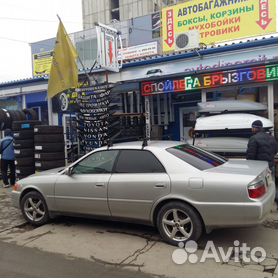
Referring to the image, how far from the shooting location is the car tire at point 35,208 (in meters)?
6.65

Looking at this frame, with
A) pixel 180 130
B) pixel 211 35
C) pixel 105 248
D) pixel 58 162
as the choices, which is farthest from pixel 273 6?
pixel 105 248

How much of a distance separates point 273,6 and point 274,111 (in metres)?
12.1

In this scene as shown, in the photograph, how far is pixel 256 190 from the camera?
487cm

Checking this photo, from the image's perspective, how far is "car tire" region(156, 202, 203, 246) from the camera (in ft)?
16.8

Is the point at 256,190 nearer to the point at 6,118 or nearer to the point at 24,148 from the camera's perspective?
the point at 24,148

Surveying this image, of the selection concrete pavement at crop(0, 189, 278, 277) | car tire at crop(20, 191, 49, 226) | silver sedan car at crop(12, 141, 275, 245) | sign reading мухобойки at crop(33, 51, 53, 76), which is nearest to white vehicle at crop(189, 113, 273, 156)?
concrete pavement at crop(0, 189, 278, 277)

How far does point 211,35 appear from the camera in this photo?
20703 millimetres

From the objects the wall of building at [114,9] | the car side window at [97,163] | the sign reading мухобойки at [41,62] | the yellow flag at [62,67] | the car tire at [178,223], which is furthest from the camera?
the wall of building at [114,9]

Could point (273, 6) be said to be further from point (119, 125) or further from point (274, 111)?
point (119, 125)

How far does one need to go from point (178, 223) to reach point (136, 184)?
845mm

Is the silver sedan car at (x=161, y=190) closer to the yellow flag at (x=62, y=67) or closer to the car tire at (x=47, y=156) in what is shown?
the car tire at (x=47, y=156)

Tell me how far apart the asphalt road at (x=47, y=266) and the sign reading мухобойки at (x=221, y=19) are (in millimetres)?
17233

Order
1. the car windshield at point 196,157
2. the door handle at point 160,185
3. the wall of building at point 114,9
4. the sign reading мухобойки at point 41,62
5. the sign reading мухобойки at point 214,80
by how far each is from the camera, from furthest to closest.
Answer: the wall of building at point 114,9 → the sign reading мухобойки at point 41,62 → the sign reading мухобойки at point 214,80 → the car windshield at point 196,157 → the door handle at point 160,185

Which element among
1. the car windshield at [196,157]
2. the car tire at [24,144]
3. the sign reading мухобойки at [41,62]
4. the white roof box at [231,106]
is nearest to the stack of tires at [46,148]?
the car tire at [24,144]
